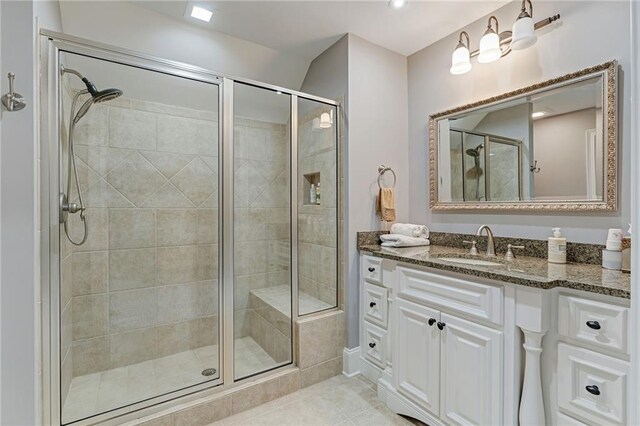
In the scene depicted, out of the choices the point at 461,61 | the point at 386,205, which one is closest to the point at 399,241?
the point at 386,205

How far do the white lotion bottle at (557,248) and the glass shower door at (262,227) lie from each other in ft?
5.11

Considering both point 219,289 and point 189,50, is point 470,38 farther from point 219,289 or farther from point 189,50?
point 219,289

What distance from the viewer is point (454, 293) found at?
144cm

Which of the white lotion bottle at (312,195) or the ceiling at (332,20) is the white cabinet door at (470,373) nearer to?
the white lotion bottle at (312,195)

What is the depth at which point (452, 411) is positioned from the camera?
1.45m

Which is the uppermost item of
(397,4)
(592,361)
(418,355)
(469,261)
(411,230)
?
(397,4)

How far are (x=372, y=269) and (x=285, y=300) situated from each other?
67 cm

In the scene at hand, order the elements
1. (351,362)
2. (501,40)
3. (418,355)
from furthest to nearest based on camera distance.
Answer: (351,362)
(501,40)
(418,355)

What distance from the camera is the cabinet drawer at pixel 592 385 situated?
3.46ft

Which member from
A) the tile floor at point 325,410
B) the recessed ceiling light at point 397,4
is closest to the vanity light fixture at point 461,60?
the recessed ceiling light at point 397,4

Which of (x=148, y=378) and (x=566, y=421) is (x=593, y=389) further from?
(x=148, y=378)

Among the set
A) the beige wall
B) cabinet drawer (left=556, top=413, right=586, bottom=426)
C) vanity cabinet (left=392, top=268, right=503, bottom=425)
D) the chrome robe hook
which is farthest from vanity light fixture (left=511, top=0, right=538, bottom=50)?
the chrome robe hook

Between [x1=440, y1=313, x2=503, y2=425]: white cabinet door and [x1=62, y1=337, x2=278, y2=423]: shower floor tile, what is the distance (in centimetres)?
111

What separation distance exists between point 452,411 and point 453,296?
0.55 m
